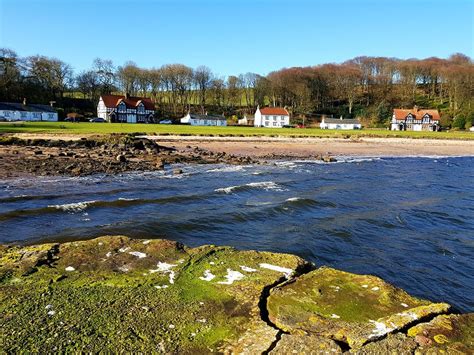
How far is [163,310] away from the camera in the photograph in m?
5.38

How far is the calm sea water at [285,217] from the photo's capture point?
1007 cm

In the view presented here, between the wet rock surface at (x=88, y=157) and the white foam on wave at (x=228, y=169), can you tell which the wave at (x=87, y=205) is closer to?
the wet rock surface at (x=88, y=157)

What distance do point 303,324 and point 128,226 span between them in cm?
831

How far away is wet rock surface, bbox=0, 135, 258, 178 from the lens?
23578 millimetres

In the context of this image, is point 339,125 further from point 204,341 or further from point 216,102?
point 204,341

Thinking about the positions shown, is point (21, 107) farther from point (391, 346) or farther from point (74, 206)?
point (391, 346)

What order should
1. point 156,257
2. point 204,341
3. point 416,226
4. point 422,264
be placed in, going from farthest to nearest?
1. point 416,226
2. point 422,264
3. point 156,257
4. point 204,341

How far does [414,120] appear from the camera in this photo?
12069 centimetres

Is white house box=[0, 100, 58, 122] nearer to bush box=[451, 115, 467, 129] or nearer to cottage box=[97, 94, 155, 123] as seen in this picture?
cottage box=[97, 94, 155, 123]

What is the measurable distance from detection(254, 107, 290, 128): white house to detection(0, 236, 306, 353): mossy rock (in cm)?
11015

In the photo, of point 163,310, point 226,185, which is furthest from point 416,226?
point 163,310

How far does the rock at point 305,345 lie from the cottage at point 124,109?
104m

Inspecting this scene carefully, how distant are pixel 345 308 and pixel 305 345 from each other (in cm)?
132

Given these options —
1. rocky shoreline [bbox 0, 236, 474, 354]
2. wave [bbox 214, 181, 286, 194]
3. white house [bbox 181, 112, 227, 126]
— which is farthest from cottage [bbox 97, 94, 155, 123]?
rocky shoreline [bbox 0, 236, 474, 354]
